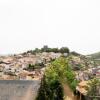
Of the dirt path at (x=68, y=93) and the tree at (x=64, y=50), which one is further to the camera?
the tree at (x=64, y=50)

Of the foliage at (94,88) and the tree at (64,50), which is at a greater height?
the tree at (64,50)

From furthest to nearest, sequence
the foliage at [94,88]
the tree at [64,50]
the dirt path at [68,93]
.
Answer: the tree at [64,50], the dirt path at [68,93], the foliage at [94,88]

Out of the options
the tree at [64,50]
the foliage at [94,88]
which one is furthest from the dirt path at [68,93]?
the tree at [64,50]

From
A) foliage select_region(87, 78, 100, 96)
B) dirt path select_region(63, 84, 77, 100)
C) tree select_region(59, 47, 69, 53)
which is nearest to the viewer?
foliage select_region(87, 78, 100, 96)

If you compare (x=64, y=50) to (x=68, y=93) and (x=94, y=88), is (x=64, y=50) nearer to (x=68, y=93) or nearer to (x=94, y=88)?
(x=68, y=93)

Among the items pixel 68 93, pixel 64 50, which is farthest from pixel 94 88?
pixel 64 50

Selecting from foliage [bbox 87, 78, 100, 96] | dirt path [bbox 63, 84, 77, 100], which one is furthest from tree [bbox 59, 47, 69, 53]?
foliage [bbox 87, 78, 100, 96]

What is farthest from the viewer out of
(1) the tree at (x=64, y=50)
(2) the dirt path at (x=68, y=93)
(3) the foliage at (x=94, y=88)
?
(1) the tree at (x=64, y=50)

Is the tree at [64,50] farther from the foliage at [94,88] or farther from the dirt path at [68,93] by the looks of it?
the foliage at [94,88]

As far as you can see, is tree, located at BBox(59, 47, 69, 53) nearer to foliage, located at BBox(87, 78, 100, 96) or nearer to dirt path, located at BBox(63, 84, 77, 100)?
dirt path, located at BBox(63, 84, 77, 100)

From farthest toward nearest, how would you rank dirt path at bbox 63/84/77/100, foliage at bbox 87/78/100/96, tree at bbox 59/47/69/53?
tree at bbox 59/47/69/53, dirt path at bbox 63/84/77/100, foliage at bbox 87/78/100/96

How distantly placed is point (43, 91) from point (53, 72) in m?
5.30

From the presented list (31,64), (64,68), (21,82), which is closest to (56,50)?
(31,64)

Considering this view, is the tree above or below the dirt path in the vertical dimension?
above
